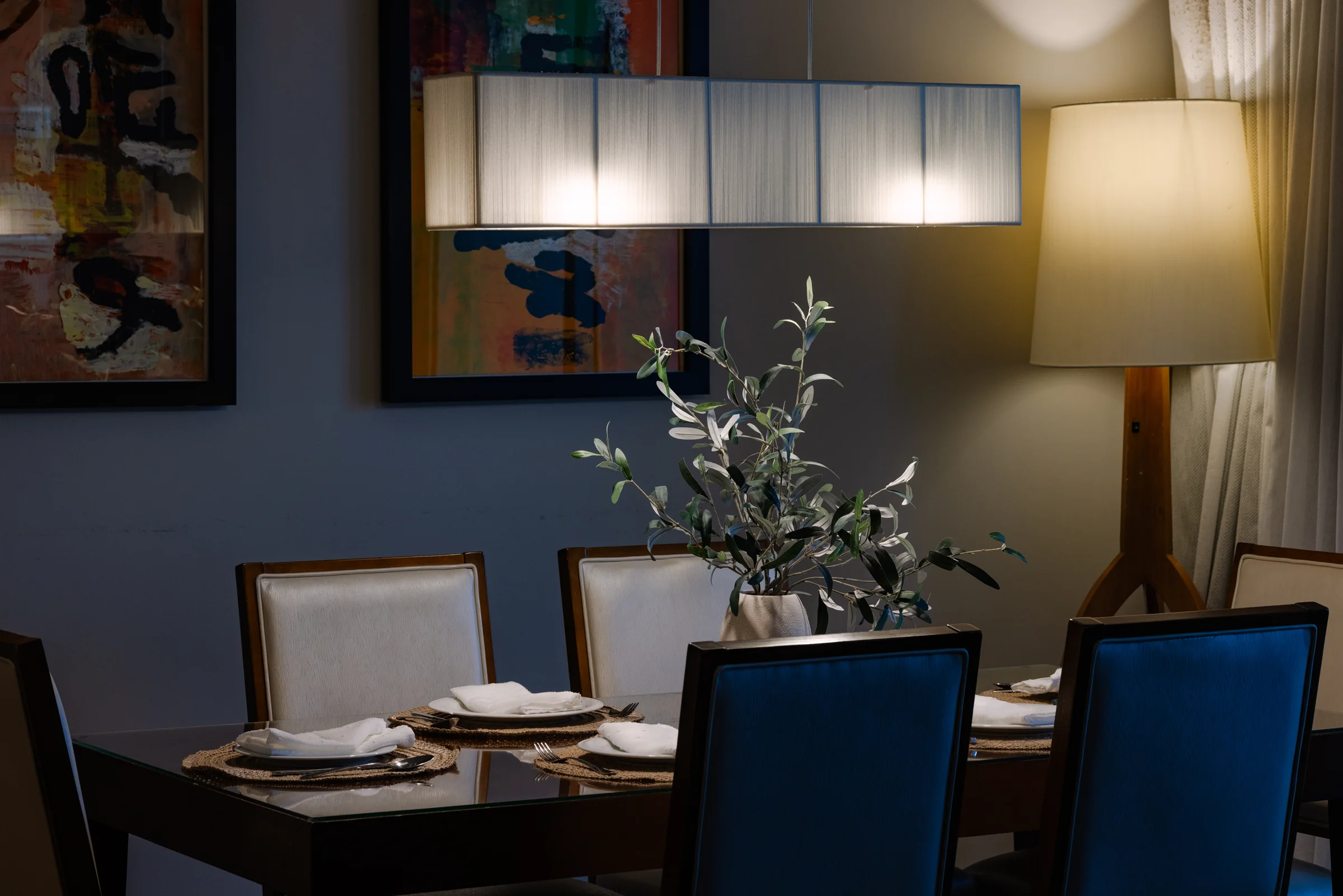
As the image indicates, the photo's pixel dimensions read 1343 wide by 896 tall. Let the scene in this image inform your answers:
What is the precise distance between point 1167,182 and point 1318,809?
5.10 ft

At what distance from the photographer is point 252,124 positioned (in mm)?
3432

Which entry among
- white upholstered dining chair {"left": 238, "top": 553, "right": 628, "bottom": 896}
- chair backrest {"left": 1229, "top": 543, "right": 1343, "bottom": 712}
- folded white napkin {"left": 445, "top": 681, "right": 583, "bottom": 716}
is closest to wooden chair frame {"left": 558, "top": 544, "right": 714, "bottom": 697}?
white upholstered dining chair {"left": 238, "top": 553, "right": 628, "bottom": 896}

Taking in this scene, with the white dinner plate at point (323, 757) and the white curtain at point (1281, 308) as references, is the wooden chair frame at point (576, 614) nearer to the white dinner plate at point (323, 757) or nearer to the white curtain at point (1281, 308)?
the white dinner plate at point (323, 757)

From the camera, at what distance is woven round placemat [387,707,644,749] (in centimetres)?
238

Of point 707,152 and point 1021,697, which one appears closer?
point 707,152

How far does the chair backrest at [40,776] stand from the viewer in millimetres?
1746

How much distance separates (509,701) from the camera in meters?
2.54

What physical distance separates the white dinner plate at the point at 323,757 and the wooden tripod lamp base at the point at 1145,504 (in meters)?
2.26

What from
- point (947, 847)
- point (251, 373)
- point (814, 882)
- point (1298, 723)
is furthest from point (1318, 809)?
point (251, 373)


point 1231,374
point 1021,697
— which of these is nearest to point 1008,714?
point 1021,697

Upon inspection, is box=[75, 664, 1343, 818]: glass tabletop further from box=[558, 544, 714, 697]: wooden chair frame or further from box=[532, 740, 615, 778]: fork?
box=[558, 544, 714, 697]: wooden chair frame

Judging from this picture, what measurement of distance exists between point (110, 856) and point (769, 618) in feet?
3.47

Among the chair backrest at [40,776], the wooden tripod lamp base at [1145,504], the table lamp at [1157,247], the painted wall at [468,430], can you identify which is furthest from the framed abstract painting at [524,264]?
the chair backrest at [40,776]

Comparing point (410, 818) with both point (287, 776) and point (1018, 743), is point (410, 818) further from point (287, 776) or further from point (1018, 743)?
point (1018, 743)
